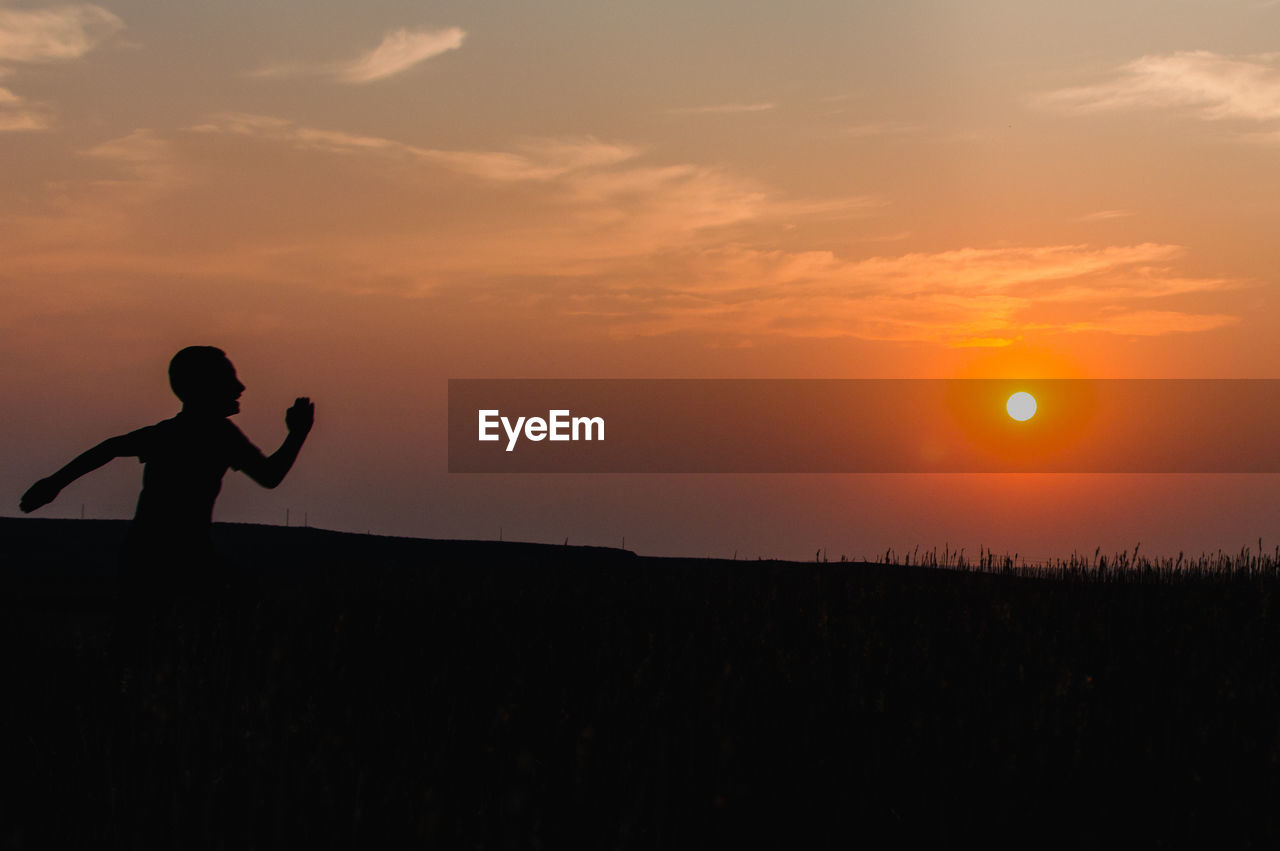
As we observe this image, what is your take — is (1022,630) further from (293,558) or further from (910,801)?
(293,558)

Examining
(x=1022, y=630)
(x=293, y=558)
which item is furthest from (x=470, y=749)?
(x=293, y=558)

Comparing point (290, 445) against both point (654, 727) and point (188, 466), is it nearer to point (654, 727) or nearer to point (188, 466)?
point (188, 466)

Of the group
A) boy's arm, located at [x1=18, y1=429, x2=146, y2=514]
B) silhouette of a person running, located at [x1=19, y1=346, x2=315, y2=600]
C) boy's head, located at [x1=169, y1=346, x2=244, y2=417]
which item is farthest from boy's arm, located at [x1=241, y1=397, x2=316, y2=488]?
boy's arm, located at [x1=18, y1=429, x2=146, y2=514]

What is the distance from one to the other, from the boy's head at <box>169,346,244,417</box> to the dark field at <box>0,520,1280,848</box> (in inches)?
40.6

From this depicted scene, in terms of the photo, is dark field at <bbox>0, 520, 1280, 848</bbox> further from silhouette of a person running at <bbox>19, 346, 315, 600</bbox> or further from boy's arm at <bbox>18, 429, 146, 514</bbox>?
boy's arm at <bbox>18, 429, 146, 514</bbox>

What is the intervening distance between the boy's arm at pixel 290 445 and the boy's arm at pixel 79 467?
636 millimetres

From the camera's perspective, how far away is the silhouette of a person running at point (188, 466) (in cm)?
662

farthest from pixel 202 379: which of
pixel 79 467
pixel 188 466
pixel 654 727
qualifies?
pixel 654 727

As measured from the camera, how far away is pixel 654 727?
16.8 ft

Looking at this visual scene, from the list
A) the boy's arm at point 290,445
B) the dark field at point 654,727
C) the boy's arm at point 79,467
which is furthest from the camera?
the boy's arm at point 290,445

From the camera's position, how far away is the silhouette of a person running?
21.7 feet

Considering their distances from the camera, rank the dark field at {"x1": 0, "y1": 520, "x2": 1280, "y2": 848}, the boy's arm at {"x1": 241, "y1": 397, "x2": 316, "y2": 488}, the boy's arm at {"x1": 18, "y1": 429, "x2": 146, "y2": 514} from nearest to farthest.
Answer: the dark field at {"x1": 0, "y1": 520, "x2": 1280, "y2": 848} → the boy's arm at {"x1": 18, "y1": 429, "x2": 146, "y2": 514} → the boy's arm at {"x1": 241, "y1": 397, "x2": 316, "y2": 488}

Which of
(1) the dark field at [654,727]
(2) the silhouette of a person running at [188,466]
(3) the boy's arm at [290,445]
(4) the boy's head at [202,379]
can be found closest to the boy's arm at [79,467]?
(2) the silhouette of a person running at [188,466]

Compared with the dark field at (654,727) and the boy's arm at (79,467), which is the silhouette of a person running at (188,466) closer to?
the boy's arm at (79,467)
